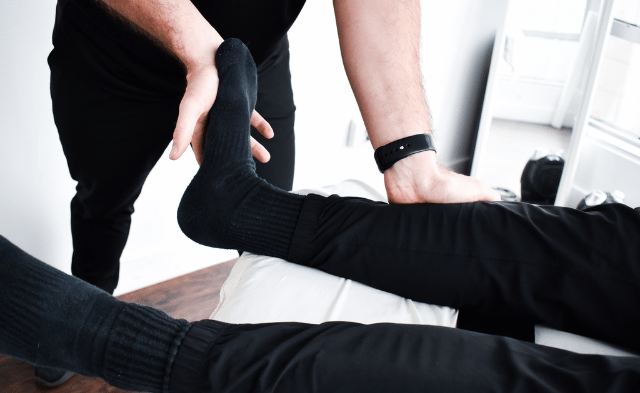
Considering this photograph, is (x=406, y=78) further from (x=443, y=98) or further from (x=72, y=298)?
(x=443, y=98)

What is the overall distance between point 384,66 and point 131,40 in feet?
1.50

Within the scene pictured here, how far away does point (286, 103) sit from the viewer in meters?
1.02

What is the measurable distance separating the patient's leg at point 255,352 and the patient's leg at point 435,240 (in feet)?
0.46

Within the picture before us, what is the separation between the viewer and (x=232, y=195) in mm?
709

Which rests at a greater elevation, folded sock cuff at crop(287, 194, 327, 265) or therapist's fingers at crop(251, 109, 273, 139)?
therapist's fingers at crop(251, 109, 273, 139)

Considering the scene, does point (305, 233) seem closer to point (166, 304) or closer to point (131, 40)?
point (131, 40)

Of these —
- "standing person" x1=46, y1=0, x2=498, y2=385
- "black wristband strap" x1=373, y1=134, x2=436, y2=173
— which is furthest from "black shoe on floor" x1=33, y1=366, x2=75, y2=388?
"black wristband strap" x1=373, y1=134, x2=436, y2=173

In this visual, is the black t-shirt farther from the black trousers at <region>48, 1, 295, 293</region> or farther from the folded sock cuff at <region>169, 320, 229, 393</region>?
the folded sock cuff at <region>169, 320, 229, 393</region>

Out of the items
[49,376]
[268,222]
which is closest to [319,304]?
[268,222]

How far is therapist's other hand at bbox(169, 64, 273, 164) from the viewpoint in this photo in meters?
0.60

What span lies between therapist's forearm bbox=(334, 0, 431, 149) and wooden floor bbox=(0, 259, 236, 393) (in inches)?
33.4

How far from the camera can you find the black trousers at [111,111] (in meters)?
0.78

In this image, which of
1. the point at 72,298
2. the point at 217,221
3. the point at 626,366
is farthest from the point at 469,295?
the point at 72,298

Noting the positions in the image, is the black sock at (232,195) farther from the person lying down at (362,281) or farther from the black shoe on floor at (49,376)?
the black shoe on floor at (49,376)
